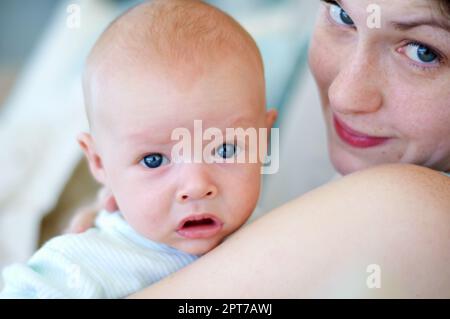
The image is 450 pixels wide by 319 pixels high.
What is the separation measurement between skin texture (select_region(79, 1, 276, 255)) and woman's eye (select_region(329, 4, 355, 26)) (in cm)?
20

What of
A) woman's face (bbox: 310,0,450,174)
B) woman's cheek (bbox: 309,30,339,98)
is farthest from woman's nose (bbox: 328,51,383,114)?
woman's cheek (bbox: 309,30,339,98)

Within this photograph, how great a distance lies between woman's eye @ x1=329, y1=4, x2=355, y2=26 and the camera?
1.20 metres

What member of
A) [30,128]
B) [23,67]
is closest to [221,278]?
[30,128]

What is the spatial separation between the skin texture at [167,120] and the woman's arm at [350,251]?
140 mm

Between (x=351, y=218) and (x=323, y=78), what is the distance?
0.47m

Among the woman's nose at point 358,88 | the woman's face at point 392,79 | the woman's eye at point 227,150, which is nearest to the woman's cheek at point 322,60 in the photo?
the woman's face at point 392,79

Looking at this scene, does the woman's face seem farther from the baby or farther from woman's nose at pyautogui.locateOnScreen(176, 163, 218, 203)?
woman's nose at pyautogui.locateOnScreen(176, 163, 218, 203)

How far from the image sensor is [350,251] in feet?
2.89

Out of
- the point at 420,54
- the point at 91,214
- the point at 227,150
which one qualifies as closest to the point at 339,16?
the point at 420,54

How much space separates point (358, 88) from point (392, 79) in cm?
6

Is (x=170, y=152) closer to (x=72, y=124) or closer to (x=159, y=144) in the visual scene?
(x=159, y=144)

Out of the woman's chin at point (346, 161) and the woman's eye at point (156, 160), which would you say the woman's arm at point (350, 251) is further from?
the woman's chin at point (346, 161)

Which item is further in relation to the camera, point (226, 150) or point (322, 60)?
point (322, 60)

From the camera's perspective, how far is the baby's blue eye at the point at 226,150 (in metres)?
1.06
